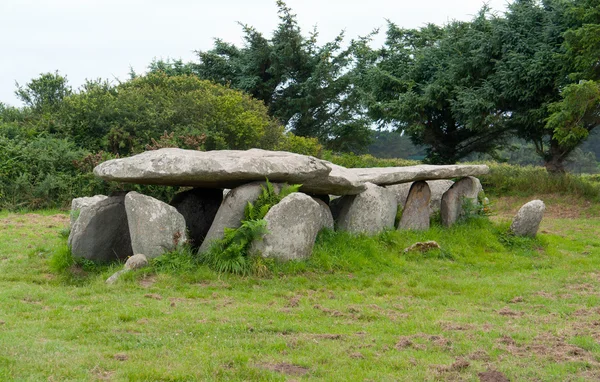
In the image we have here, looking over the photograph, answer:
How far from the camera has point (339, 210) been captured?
1270cm

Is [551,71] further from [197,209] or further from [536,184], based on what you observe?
[197,209]

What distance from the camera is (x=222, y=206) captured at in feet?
35.1

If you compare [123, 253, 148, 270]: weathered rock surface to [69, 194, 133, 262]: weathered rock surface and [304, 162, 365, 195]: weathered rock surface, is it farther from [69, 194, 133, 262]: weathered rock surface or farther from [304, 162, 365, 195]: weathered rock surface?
[304, 162, 365, 195]: weathered rock surface

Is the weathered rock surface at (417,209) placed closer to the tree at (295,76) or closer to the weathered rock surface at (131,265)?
the weathered rock surface at (131,265)

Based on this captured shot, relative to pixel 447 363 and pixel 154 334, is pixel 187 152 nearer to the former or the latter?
pixel 154 334

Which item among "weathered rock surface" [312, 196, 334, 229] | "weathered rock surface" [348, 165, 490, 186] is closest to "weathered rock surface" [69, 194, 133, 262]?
"weathered rock surface" [312, 196, 334, 229]

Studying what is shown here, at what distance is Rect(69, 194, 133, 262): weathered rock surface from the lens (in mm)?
10688

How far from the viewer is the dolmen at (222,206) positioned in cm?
1005

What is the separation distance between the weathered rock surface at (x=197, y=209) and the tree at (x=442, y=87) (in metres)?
13.8

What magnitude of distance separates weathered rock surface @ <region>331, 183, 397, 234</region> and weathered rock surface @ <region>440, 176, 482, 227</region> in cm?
156

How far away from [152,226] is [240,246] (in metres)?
1.52

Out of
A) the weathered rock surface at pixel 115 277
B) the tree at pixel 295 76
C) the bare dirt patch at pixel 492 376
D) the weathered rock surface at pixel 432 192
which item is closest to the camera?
the bare dirt patch at pixel 492 376

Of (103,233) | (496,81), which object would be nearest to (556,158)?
(496,81)

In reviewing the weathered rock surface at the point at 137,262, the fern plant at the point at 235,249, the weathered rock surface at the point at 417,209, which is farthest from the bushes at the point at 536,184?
the weathered rock surface at the point at 137,262
